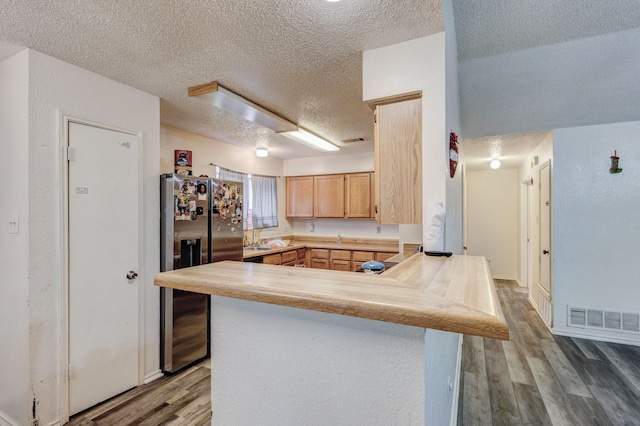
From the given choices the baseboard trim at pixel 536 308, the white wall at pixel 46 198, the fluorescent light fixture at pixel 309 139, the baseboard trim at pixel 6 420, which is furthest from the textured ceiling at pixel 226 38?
the baseboard trim at pixel 536 308

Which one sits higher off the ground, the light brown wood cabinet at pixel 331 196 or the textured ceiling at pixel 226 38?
the textured ceiling at pixel 226 38

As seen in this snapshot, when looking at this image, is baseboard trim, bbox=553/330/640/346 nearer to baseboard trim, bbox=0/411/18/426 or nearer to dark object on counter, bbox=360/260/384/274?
dark object on counter, bbox=360/260/384/274

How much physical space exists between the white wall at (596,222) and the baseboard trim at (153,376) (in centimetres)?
424

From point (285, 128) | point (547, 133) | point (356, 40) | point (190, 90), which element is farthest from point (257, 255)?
point (547, 133)

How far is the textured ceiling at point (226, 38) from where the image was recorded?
4.85ft

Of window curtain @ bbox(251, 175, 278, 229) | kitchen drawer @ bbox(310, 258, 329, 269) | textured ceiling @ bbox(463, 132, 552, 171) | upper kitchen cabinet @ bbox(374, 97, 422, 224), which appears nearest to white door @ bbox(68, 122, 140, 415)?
upper kitchen cabinet @ bbox(374, 97, 422, 224)

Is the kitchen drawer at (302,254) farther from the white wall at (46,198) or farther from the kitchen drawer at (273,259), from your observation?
the white wall at (46,198)

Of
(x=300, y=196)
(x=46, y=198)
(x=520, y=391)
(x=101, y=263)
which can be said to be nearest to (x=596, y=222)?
(x=520, y=391)

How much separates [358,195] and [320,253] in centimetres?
116

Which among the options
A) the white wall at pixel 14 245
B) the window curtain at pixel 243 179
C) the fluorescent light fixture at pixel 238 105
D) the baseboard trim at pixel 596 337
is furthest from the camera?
the window curtain at pixel 243 179

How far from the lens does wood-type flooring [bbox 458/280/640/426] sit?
210 cm

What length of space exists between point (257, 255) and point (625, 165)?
4309 mm

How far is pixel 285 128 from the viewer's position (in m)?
3.40

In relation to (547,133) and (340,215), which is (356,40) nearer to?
(547,133)
